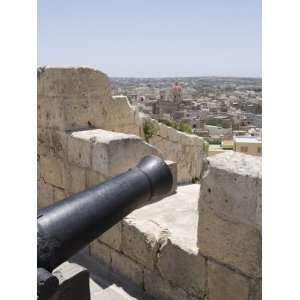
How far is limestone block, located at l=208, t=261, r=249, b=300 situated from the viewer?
2.41 meters

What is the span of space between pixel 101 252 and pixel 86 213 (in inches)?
66.3

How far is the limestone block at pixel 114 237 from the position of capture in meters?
3.40

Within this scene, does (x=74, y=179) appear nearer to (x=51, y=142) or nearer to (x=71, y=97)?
(x=51, y=142)

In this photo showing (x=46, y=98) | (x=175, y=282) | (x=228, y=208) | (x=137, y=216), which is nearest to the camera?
(x=228, y=208)

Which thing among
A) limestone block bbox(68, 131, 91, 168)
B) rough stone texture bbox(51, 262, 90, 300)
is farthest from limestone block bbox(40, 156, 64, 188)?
rough stone texture bbox(51, 262, 90, 300)

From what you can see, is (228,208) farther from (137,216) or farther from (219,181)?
(137,216)

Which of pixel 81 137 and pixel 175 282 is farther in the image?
pixel 81 137

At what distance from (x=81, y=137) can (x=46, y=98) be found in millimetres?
683

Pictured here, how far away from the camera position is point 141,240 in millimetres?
3146

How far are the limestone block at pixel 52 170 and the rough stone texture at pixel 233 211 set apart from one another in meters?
1.97

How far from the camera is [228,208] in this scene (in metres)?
2.37

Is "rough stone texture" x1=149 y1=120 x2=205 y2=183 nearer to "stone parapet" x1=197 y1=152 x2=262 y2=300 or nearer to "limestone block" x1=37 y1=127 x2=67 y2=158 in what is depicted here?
"limestone block" x1=37 y1=127 x2=67 y2=158

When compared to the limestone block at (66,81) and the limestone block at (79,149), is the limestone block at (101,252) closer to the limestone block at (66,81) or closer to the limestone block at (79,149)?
the limestone block at (79,149)
